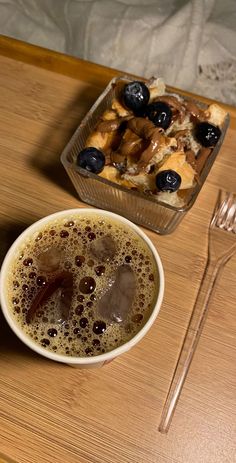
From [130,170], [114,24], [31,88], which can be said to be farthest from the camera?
[114,24]

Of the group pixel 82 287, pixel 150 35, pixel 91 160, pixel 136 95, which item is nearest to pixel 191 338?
pixel 82 287

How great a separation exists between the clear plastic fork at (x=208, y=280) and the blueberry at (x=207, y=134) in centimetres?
12

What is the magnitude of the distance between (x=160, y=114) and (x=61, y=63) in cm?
35

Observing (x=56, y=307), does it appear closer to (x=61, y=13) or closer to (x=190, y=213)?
(x=190, y=213)

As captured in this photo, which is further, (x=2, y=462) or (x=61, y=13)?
(x=61, y=13)

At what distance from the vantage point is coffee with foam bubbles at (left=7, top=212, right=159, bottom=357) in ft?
2.45

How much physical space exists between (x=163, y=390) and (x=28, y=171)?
1.68 ft

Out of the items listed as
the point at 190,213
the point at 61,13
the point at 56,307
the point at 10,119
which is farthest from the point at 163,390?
the point at 61,13

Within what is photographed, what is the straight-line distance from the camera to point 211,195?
1.06 meters

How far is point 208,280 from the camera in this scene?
37.4 inches

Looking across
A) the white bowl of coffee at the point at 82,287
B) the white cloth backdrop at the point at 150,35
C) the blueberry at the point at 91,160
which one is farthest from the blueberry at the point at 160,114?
the white cloth backdrop at the point at 150,35

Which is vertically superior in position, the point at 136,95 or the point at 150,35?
the point at 136,95

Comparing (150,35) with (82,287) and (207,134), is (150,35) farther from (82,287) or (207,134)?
(82,287)

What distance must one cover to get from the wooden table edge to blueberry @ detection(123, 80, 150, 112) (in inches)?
7.2
